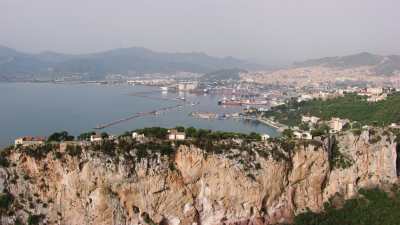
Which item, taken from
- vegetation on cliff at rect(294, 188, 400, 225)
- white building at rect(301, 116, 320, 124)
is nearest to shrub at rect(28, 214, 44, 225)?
vegetation on cliff at rect(294, 188, 400, 225)

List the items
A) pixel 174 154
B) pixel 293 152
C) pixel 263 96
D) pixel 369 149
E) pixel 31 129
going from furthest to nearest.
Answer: pixel 263 96 → pixel 31 129 → pixel 369 149 → pixel 293 152 → pixel 174 154

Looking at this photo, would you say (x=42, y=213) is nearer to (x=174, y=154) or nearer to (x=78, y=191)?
(x=78, y=191)

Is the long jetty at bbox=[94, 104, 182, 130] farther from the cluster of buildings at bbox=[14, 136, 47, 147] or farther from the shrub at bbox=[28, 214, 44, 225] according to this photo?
the shrub at bbox=[28, 214, 44, 225]

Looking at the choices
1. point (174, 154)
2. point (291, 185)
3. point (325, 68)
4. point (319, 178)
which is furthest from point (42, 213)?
point (325, 68)

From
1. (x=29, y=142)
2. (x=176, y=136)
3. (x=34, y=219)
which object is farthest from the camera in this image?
(x=176, y=136)

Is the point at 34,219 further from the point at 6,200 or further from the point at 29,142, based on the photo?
the point at 29,142

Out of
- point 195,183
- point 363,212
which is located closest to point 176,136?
point 195,183

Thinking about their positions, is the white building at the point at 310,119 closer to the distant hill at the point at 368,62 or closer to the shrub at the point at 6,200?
the shrub at the point at 6,200
